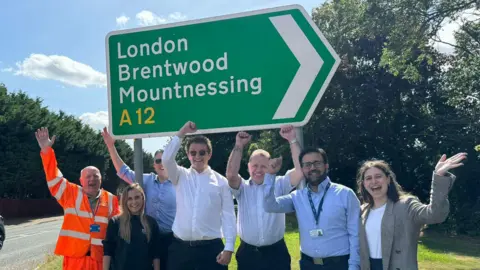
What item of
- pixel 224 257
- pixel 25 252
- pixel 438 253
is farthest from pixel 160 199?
pixel 438 253

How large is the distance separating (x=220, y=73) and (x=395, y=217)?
66.4 inches

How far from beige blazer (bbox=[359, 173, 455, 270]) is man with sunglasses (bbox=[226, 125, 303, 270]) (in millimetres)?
748

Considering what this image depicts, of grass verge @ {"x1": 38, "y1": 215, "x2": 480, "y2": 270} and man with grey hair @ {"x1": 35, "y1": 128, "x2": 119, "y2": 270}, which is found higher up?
man with grey hair @ {"x1": 35, "y1": 128, "x2": 119, "y2": 270}

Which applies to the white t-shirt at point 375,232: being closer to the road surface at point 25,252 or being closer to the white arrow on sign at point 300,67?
the white arrow on sign at point 300,67

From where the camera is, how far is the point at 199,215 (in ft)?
11.1

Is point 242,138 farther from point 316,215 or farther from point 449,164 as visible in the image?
point 449,164

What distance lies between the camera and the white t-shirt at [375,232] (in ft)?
10.5

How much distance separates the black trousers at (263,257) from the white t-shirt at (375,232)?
770mm

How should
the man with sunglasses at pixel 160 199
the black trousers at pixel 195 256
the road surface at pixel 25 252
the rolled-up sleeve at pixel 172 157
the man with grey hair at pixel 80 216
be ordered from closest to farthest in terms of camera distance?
the rolled-up sleeve at pixel 172 157 → the black trousers at pixel 195 256 → the man with grey hair at pixel 80 216 → the man with sunglasses at pixel 160 199 → the road surface at pixel 25 252

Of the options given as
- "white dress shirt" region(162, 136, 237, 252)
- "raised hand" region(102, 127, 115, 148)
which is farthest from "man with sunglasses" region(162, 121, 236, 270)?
"raised hand" region(102, 127, 115, 148)

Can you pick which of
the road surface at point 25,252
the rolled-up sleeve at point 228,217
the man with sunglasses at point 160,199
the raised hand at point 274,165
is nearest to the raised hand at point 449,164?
the raised hand at point 274,165

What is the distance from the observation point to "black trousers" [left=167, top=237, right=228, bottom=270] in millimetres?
3363

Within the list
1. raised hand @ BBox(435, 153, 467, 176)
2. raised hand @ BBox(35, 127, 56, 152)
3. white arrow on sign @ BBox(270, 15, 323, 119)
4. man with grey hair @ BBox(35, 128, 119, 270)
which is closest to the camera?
white arrow on sign @ BBox(270, 15, 323, 119)

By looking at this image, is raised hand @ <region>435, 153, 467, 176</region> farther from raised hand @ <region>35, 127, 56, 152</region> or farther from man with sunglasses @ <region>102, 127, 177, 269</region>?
raised hand @ <region>35, 127, 56, 152</region>
